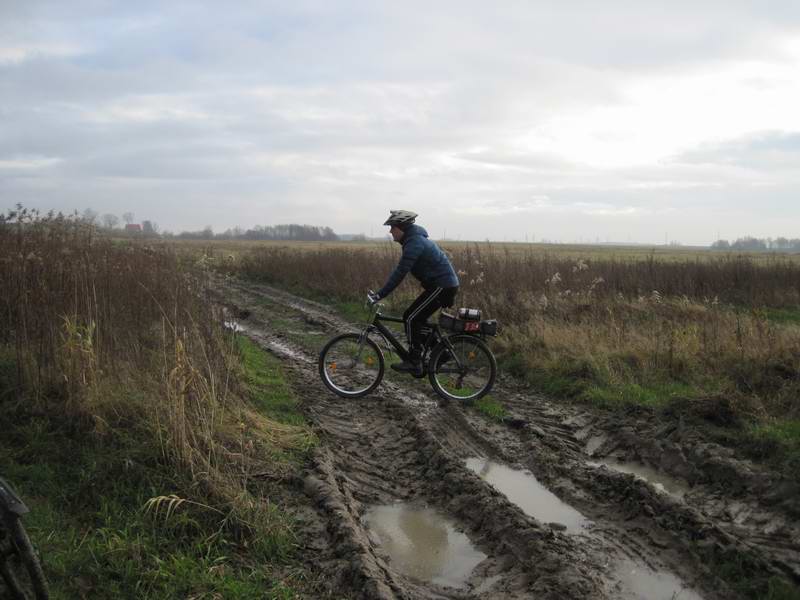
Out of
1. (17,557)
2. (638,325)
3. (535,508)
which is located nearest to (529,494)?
(535,508)

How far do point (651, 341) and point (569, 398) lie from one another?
1971 mm

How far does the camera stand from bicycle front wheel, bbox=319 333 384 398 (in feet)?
28.5

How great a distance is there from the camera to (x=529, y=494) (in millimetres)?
5590

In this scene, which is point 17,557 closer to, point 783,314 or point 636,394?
point 636,394

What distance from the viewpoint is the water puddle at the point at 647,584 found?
3.99 meters

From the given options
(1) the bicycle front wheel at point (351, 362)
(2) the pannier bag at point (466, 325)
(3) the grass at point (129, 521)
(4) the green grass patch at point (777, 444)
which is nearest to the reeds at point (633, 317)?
(4) the green grass patch at point (777, 444)

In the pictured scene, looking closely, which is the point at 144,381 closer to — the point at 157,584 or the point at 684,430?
the point at 157,584

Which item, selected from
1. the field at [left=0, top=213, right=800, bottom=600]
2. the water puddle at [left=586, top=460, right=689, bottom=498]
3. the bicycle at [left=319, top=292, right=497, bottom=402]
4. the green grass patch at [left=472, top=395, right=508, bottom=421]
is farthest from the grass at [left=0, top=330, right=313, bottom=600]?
the water puddle at [left=586, top=460, right=689, bottom=498]

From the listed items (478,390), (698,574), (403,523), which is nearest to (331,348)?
(478,390)

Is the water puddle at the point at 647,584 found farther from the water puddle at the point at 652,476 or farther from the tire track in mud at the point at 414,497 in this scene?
the water puddle at the point at 652,476

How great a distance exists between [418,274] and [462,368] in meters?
1.39

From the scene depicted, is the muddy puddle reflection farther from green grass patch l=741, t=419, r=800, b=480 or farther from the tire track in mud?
green grass patch l=741, t=419, r=800, b=480

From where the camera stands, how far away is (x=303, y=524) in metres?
4.73

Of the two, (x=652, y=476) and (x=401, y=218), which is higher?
(x=401, y=218)
